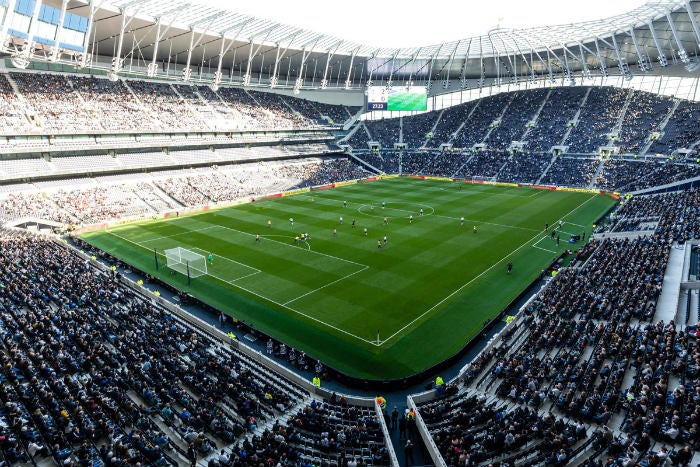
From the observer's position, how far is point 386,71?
315 feet

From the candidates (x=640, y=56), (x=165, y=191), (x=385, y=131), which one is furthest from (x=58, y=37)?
(x=640, y=56)

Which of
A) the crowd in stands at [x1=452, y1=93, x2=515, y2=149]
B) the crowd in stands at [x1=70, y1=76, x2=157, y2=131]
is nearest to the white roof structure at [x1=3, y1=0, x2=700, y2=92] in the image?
the crowd in stands at [x1=70, y1=76, x2=157, y2=131]

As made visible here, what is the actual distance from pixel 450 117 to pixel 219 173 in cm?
5310

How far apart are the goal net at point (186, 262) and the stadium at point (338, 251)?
0.56 ft

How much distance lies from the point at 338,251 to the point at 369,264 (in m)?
4.20

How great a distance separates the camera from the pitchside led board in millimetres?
83875

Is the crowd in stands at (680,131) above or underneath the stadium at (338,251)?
above

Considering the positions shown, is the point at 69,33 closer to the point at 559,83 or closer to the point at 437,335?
the point at 437,335

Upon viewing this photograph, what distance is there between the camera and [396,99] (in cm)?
8525

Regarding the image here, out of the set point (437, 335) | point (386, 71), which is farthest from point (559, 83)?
point (437, 335)

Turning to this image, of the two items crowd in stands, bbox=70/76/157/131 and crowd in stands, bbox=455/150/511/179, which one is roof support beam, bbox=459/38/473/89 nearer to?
crowd in stands, bbox=455/150/511/179

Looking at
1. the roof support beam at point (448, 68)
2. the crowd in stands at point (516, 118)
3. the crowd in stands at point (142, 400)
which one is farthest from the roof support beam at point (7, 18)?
the crowd in stands at point (516, 118)

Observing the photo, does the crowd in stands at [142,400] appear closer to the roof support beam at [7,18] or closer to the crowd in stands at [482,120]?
the roof support beam at [7,18]

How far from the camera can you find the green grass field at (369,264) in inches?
944
